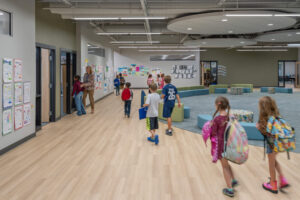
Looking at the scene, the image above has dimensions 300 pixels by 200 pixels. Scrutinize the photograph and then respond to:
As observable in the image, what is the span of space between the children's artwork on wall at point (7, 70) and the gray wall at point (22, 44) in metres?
0.10

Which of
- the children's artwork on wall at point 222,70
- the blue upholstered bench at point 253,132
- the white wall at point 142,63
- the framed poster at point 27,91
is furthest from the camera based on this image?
the children's artwork on wall at point 222,70

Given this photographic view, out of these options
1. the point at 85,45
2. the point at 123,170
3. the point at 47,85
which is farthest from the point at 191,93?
the point at 123,170

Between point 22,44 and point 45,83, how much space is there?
2.43 metres

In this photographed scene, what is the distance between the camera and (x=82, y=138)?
246 inches

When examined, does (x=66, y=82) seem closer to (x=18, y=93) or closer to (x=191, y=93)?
(x=18, y=93)

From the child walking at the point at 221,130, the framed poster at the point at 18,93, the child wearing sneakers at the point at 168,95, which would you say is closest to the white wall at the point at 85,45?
the framed poster at the point at 18,93

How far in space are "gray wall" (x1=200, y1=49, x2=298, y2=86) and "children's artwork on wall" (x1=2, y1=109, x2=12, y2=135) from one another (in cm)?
2269

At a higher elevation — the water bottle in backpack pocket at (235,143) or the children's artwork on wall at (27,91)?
the children's artwork on wall at (27,91)

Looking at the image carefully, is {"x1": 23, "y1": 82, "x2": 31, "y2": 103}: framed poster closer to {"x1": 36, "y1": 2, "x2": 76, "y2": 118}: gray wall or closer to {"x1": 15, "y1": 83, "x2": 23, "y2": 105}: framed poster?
{"x1": 15, "y1": 83, "x2": 23, "y2": 105}: framed poster

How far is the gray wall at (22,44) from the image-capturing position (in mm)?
5075

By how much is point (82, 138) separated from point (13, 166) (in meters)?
2.04

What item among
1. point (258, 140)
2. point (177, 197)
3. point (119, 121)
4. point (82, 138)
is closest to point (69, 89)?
point (119, 121)

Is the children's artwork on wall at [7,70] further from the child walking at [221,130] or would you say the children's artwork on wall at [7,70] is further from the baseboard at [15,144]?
the child walking at [221,130]

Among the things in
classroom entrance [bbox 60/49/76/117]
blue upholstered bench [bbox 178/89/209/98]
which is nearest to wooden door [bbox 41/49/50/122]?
classroom entrance [bbox 60/49/76/117]
